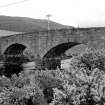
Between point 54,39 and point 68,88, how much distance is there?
55.2ft

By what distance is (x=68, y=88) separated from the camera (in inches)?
314

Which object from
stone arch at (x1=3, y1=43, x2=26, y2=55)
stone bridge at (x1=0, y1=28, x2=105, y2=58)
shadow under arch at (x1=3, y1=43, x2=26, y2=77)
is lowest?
shadow under arch at (x1=3, y1=43, x2=26, y2=77)

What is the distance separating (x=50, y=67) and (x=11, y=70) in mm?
10818

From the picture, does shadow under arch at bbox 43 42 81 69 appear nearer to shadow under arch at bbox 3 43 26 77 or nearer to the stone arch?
the stone arch

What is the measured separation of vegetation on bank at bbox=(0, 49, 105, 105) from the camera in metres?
7.72

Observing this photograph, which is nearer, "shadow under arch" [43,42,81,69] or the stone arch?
"shadow under arch" [43,42,81,69]

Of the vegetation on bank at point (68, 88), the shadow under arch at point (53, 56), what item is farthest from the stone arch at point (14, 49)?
the vegetation on bank at point (68, 88)

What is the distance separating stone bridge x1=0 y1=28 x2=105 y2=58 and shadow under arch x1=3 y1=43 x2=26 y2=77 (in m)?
2.33

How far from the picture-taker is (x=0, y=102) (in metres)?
11.6

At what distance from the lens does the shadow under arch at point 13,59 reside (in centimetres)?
3528

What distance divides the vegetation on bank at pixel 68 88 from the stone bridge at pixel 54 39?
232 inches

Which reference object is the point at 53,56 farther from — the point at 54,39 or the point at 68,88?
the point at 68,88

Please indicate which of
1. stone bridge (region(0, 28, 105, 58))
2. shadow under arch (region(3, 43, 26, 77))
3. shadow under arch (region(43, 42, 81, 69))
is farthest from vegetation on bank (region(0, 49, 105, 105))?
shadow under arch (region(3, 43, 26, 77))

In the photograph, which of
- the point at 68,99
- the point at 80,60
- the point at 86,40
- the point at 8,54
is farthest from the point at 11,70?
the point at 68,99
